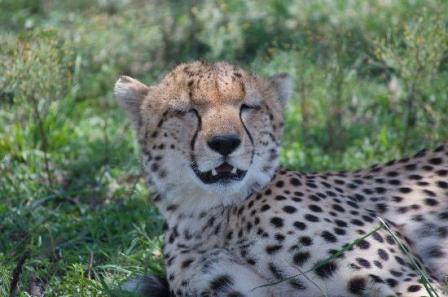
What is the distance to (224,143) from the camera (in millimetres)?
3447

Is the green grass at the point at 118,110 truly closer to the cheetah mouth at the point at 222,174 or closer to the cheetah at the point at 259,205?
the cheetah at the point at 259,205

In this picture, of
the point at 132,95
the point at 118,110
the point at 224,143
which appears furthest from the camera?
the point at 118,110

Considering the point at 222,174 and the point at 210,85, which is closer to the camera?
the point at 222,174

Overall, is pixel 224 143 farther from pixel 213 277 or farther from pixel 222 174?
pixel 213 277

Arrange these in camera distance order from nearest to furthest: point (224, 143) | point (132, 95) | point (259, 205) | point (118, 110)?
point (224, 143)
point (259, 205)
point (132, 95)
point (118, 110)

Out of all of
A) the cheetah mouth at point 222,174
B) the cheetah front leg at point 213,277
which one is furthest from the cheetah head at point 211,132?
the cheetah front leg at point 213,277

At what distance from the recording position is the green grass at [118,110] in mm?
4461

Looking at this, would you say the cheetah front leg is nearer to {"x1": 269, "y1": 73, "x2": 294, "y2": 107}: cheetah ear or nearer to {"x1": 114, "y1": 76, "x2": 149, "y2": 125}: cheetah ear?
{"x1": 114, "y1": 76, "x2": 149, "y2": 125}: cheetah ear

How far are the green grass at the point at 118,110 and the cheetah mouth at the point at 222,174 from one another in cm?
53

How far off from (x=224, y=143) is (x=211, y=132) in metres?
0.08

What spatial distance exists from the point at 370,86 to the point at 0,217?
266 centimetres

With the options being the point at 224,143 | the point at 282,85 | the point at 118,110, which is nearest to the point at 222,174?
the point at 224,143

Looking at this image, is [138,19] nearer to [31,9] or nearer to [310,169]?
[31,9]

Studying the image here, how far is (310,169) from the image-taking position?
5.26 metres
